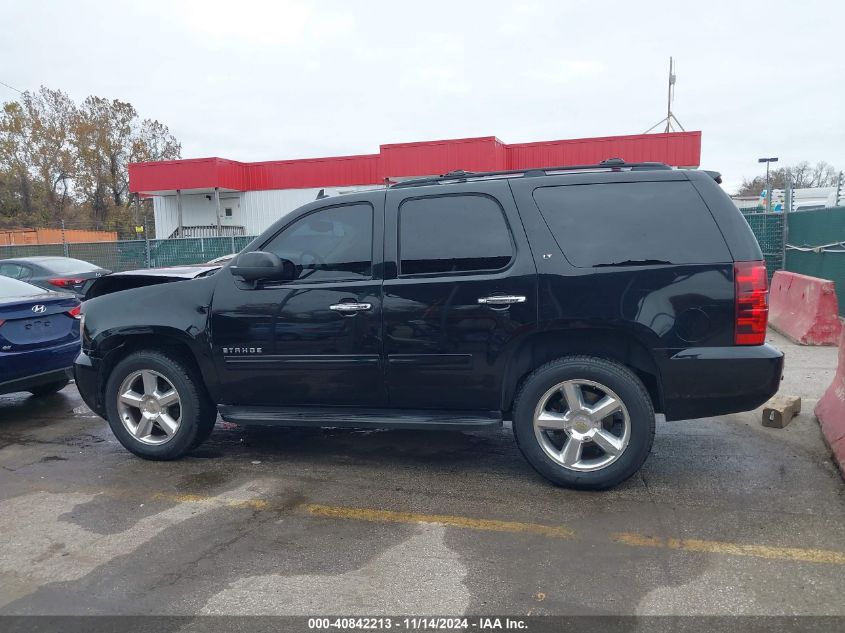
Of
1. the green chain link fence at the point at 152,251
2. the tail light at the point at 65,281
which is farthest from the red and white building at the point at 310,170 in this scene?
the tail light at the point at 65,281

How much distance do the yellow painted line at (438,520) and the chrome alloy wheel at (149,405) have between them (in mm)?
1514

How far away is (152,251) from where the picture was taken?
66.4 ft

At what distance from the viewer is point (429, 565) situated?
3.25 meters

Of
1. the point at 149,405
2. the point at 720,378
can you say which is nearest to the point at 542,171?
the point at 720,378

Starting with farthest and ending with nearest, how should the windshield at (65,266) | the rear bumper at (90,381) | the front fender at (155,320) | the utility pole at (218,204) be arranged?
the utility pole at (218,204) → the windshield at (65,266) → the rear bumper at (90,381) → the front fender at (155,320)

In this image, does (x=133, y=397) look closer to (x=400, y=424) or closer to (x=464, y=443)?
(x=400, y=424)

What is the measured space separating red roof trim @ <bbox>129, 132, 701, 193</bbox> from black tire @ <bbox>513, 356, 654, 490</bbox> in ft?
74.5

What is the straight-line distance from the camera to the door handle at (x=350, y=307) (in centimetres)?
428

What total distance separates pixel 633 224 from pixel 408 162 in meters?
24.9

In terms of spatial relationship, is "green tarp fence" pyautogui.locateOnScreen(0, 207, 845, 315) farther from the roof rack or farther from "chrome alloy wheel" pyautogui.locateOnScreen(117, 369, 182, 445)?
"chrome alloy wheel" pyautogui.locateOnScreen(117, 369, 182, 445)

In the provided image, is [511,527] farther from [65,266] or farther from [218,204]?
[218,204]

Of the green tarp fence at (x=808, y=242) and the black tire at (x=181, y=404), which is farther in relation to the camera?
the green tarp fence at (x=808, y=242)

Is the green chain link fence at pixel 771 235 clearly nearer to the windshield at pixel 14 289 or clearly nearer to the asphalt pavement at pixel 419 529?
the asphalt pavement at pixel 419 529

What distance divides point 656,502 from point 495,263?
176 centimetres
